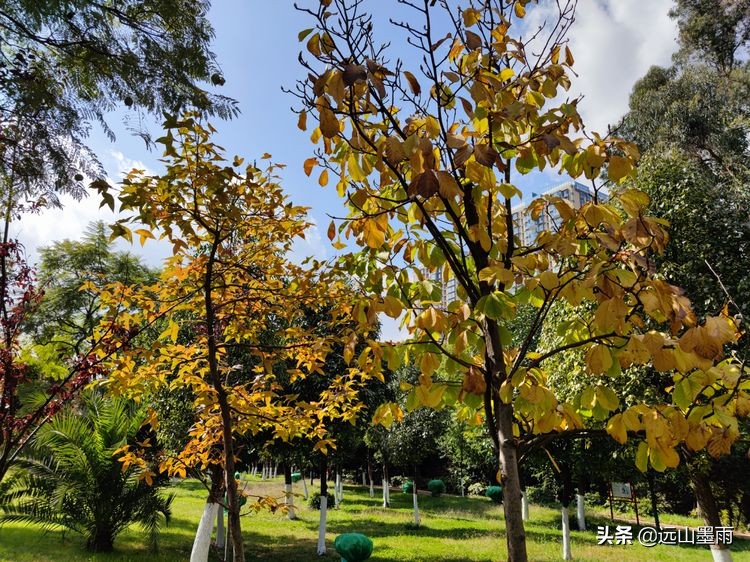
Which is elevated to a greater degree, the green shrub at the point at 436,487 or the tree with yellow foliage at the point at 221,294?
the tree with yellow foliage at the point at 221,294

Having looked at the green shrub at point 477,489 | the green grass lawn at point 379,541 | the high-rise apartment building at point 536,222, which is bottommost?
the green shrub at point 477,489

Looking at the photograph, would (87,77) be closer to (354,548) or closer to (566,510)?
(354,548)

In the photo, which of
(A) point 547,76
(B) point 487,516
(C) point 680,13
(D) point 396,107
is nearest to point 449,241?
(D) point 396,107

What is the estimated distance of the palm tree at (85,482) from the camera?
8.53 metres

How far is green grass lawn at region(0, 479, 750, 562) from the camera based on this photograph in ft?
31.3

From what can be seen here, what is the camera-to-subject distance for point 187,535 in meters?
11.9

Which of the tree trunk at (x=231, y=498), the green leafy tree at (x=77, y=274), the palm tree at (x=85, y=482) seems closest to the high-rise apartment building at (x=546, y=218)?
the tree trunk at (x=231, y=498)

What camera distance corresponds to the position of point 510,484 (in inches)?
64.1

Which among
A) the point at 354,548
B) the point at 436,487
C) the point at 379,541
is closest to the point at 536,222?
the point at 354,548

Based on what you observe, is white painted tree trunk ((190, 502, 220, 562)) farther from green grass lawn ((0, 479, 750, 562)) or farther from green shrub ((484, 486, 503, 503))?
green shrub ((484, 486, 503, 503))

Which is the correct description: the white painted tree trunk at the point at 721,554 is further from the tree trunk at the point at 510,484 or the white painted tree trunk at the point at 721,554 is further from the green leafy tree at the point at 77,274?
the green leafy tree at the point at 77,274

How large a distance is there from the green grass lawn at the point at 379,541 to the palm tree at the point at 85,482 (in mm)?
615

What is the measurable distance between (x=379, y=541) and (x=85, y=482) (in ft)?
23.2

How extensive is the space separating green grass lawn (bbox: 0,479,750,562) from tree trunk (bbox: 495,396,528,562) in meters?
9.57
